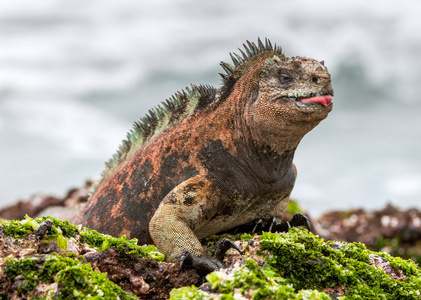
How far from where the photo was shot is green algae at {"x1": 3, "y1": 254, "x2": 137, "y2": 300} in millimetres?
3572

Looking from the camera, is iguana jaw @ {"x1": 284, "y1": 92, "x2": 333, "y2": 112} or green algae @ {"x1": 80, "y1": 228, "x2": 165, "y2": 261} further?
iguana jaw @ {"x1": 284, "y1": 92, "x2": 333, "y2": 112}

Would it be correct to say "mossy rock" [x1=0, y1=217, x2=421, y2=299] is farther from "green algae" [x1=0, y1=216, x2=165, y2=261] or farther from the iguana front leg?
the iguana front leg

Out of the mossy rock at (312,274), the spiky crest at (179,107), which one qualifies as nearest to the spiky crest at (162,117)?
the spiky crest at (179,107)

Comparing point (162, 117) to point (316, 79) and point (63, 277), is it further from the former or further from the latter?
point (63, 277)

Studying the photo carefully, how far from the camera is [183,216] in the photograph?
510 cm

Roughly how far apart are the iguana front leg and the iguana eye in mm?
1312

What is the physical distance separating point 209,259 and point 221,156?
1.30m

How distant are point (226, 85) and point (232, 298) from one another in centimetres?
293

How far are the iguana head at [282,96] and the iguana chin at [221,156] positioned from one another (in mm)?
10

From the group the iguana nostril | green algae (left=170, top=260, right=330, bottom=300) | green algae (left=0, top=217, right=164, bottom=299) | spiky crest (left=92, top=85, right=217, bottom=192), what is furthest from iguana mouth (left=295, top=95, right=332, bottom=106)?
green algae (left=0, top=217, right=164, bottom=299)

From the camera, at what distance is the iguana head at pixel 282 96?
5102mm

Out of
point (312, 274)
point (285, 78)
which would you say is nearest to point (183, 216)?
point (312, 274)

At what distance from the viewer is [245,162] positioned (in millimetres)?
5496

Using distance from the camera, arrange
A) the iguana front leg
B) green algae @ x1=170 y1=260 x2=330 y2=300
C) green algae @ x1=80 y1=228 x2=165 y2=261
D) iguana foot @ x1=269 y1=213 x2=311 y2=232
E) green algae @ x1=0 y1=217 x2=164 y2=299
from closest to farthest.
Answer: green algae @ x1=170 y1=260 x2=330 y2=300
green algae @ x1=0 y1=217 x2=164 y2=299
green algae @ x1=80 y1=228 x2=165 y2=261
the iguana front leg
iguana foot @ x1=269 y1=213 x2=311 y2=232
